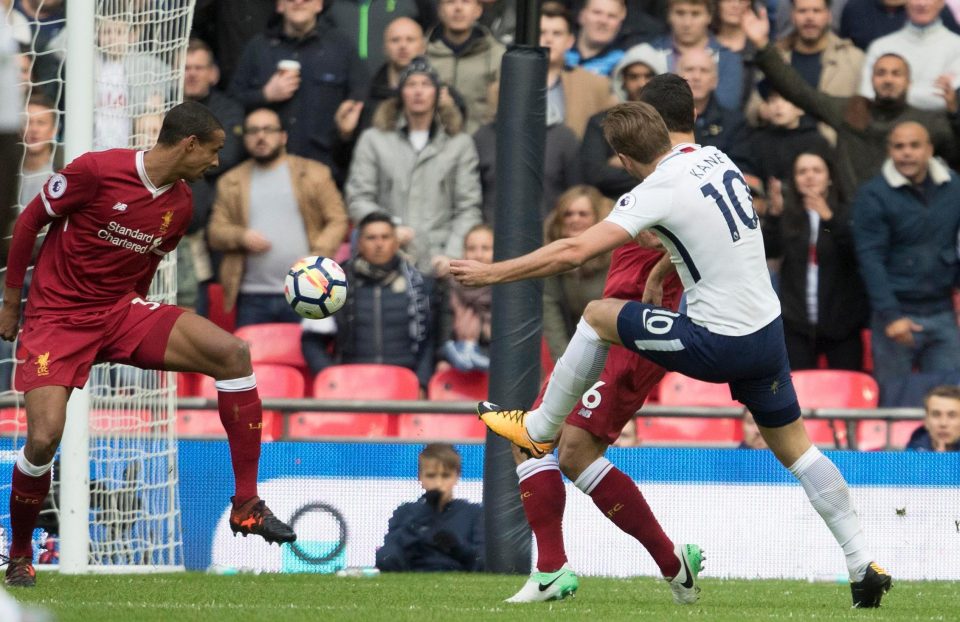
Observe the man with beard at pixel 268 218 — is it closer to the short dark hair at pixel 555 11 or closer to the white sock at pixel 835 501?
the short dark hair at pixel 555 11

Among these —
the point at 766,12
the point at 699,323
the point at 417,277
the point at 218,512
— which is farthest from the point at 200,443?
the point at 766,12

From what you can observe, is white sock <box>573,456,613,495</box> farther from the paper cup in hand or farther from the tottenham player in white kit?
the paper cup in hand

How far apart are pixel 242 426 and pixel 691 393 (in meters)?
4.71

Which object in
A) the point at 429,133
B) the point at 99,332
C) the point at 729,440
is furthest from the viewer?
the point at 429,133

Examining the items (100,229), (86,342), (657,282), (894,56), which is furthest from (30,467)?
(894,56)

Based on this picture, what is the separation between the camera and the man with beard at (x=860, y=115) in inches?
471

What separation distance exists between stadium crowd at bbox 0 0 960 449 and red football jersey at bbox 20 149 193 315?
3.27 m

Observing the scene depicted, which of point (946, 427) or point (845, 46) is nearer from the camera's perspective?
point (946, 427)

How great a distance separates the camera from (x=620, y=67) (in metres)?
12.5

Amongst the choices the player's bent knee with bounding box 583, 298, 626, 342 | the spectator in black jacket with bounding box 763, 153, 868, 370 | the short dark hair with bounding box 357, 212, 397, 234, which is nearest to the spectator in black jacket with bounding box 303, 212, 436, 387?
the short dark hair with bounding box 357, 212, 397, 234

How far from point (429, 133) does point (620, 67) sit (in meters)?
1.55

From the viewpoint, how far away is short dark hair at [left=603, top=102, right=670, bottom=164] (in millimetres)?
6949

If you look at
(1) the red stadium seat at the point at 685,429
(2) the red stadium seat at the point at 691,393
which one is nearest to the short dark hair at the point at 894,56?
(2) the red stadium seat at the point at 691,393

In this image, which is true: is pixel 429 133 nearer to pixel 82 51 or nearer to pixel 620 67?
pixel 620 67
